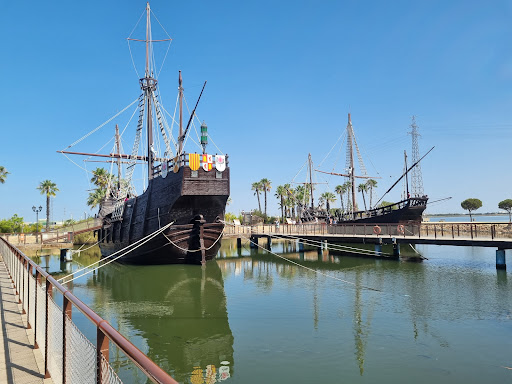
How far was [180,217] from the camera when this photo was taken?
22547mm

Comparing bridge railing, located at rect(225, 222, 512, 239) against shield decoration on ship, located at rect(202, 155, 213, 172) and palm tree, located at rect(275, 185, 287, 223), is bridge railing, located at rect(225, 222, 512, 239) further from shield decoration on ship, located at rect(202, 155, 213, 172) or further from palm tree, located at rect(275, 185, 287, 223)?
palm tree, located at rect(275, 185, 287, 223)

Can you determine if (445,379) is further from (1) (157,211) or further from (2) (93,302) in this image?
(1) (157,211)

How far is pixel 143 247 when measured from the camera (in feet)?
79.3

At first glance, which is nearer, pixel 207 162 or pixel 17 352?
pixel 17 352

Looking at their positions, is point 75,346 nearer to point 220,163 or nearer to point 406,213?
point 220,163

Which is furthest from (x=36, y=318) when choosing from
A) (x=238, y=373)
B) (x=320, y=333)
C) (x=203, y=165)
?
(x=203, y=165)

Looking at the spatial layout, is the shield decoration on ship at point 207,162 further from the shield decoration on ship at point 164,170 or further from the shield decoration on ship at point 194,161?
the shield decoration on ship at point 164,170

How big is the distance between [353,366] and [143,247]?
19094 millimetres

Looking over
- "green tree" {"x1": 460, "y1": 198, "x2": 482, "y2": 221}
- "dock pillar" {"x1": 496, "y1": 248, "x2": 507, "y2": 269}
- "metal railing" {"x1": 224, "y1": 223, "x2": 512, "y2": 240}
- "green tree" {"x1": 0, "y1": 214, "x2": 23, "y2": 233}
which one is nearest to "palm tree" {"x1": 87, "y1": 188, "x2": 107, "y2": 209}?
"green tree" {"x1": 0, "y1": 214, "x2": 23, "y2": 233}

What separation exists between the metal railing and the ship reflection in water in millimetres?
12290

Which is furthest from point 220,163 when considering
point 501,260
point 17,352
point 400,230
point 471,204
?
point 471,204

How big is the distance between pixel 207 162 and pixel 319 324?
13330 mm

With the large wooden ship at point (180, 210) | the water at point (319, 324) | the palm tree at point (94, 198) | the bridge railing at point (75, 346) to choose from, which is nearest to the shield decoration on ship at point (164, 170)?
the large wooden ship at point (180, 210)

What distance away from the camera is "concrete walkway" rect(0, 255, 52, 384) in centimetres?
436
